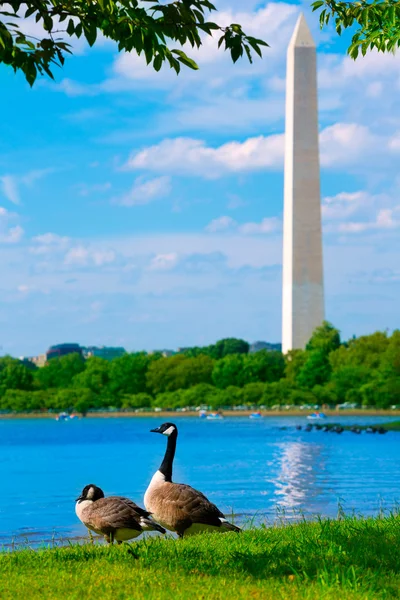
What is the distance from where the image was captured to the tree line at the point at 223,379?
424ft

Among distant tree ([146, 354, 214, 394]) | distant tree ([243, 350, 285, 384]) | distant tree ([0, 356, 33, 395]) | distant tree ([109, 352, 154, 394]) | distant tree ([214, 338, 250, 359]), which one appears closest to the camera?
distant tree ([243, 350, 285, 384])

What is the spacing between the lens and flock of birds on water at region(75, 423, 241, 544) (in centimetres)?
1313

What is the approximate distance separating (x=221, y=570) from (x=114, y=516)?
3.61 meters

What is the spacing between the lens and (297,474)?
4991 centimetres

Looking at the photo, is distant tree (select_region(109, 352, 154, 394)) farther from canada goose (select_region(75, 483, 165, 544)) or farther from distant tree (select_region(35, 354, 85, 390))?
canada goose (select_region(75, 483, 165, 544))

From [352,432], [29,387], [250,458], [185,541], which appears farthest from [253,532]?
[29,387]

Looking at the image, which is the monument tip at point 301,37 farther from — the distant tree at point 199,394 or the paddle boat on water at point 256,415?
the distant tree at point 199,394

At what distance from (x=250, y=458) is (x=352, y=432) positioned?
116 ft

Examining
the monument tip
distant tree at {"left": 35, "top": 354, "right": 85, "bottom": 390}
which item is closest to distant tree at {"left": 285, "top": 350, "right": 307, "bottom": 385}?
the monument tip

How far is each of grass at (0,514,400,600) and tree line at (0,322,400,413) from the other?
114 metres

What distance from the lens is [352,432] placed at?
327 feet

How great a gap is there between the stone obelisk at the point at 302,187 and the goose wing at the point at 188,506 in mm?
96512

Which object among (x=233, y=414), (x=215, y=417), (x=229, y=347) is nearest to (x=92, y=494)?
(x=215, y=417)

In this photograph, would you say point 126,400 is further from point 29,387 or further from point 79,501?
point 79,501
